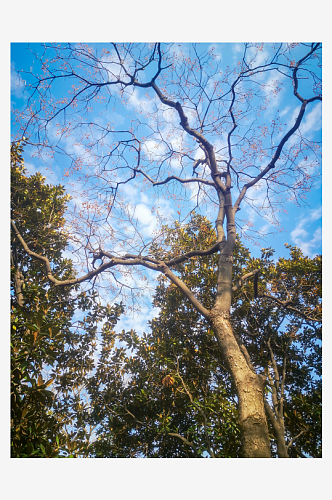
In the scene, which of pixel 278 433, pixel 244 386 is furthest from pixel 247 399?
pixel 278 433

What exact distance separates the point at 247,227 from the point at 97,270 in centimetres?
200

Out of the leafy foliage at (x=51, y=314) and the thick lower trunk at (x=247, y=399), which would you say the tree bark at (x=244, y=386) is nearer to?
the thick lower trunk at (x=247, y=399)

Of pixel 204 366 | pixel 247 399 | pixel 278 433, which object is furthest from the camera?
pixel 204 366

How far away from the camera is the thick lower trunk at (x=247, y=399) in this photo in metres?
1.47

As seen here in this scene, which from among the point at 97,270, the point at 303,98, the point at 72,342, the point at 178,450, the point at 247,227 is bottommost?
the point at 178,450

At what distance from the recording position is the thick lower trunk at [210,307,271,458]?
147 cm

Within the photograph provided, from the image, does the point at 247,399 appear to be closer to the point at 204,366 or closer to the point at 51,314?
the point at 204,366

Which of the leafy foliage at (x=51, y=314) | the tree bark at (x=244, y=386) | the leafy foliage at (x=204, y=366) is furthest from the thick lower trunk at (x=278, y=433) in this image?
the leafy foliage at (x=51, y=314)

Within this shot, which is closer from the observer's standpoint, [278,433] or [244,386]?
[244,386]

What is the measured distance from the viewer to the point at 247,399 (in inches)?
A: 62.5

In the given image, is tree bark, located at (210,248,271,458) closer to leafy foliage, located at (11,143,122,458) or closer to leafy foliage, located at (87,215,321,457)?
leafy foliage, located at (87,215,321,457)
